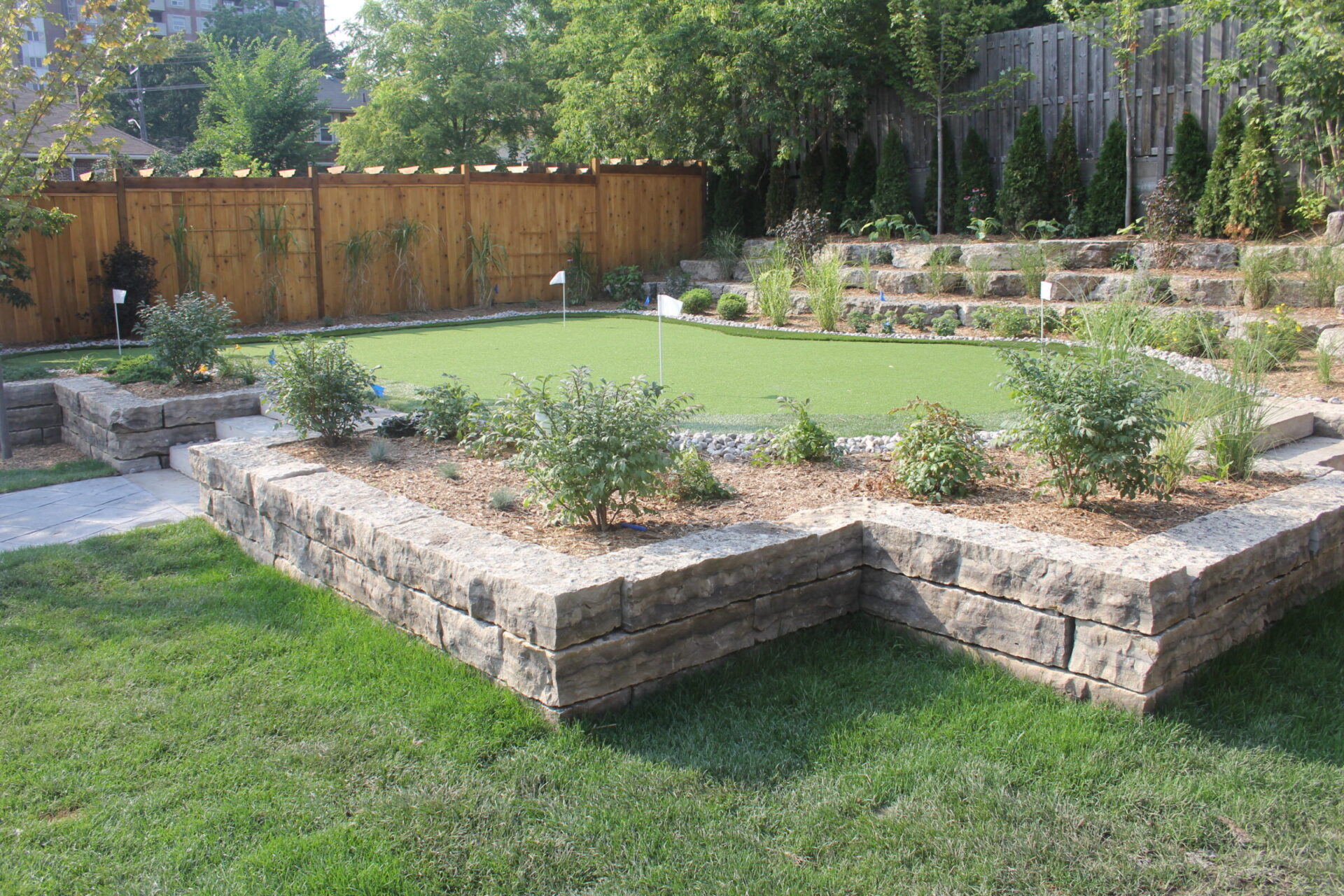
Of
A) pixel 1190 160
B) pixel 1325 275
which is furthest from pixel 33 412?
pixel 1190 160

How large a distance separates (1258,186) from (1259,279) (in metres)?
2.22

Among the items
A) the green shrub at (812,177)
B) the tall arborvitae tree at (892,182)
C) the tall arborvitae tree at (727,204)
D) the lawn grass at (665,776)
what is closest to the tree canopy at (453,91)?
the tall arborvitae tree at (727,204)

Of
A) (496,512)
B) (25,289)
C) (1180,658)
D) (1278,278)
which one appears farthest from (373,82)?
(1180,658)

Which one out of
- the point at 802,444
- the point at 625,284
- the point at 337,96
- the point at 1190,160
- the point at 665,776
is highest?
the point at 337,96

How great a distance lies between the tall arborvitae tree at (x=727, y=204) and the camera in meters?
15.7

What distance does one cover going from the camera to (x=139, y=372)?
6.95m

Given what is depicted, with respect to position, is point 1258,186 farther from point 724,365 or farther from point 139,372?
point 139,372

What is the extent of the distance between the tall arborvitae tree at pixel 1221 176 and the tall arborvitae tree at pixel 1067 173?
5.64 ft

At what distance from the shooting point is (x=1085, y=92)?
12.5 metres

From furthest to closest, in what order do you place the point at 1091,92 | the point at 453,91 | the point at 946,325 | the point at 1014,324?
the point at 453,91 → the point at 1091,92 → the point at 946,325 → the point at 1014,324

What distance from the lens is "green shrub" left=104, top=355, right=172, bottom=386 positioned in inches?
267

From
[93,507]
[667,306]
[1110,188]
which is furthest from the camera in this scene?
[1110,188]

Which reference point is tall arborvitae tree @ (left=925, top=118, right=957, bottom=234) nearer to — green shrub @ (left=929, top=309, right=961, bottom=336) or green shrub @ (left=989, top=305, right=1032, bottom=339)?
green shrub @ (left=929, top=309, right=961, bottom=336)

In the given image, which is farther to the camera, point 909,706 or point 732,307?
point 732,307
